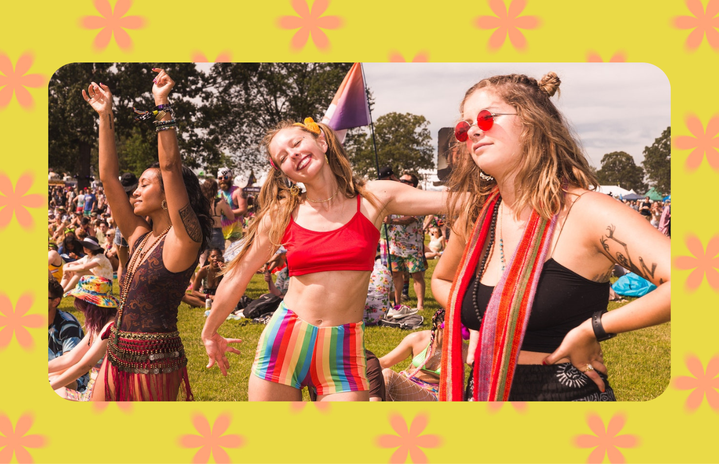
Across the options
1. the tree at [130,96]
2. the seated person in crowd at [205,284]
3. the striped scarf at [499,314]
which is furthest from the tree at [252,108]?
the striped scarf at [499,314]

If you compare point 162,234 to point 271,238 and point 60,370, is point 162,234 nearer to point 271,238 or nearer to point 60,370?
point 271,238

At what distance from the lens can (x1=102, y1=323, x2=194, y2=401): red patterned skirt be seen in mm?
3215

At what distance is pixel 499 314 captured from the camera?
2.16 m

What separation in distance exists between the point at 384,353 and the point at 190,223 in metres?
4.36

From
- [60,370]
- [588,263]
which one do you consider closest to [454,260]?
[588,263]

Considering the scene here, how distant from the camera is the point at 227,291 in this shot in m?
3.05

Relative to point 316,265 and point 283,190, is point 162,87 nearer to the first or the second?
point 283,190

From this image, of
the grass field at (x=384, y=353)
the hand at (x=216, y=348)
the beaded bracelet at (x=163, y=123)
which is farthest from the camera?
the grass field at (x=384, y=353)

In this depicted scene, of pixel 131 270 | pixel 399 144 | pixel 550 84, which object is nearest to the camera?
pixel 550 84

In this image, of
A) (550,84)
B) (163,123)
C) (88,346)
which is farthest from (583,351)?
(88,346)

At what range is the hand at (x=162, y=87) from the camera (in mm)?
2738
